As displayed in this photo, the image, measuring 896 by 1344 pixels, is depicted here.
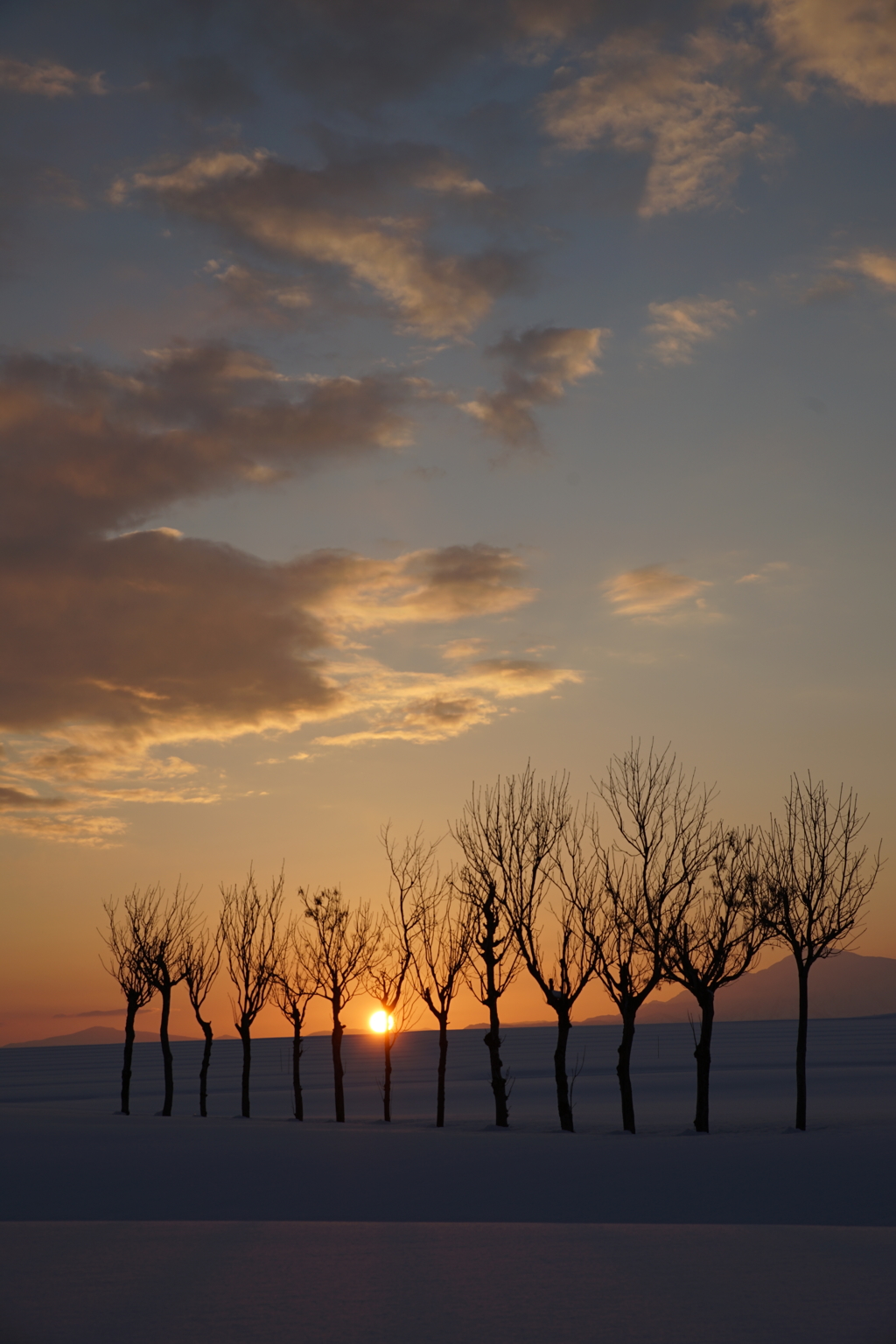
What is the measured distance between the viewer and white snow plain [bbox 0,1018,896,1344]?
7.65 metres

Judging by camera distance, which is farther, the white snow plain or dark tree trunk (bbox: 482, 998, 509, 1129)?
dark tree trunk (bbox: 482, 998, 509, 1129)

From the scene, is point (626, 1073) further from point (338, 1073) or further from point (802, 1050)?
point (338, 1073)

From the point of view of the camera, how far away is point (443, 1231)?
466 inches

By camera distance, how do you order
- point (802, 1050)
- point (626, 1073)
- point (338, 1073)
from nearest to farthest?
1. point (802, 1050)
2. point (626, 1073)
3. point (338, 1073)

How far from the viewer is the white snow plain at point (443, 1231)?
7648 millimetres

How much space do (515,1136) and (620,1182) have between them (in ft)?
17.6

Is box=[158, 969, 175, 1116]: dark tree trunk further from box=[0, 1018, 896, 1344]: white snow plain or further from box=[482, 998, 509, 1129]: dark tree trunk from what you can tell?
box=[482, 998, 509, 1129]: dark tree trunk

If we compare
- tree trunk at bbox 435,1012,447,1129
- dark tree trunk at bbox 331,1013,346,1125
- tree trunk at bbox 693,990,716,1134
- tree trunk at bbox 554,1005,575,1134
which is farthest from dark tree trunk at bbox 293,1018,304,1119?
tree trunk at bbox 693,990,716,1134

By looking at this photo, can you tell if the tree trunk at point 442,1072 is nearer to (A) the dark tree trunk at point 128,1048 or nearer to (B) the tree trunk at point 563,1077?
(B) the tree trunk at point 563,1077

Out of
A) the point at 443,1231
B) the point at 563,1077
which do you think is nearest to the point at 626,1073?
the point at 563,1077

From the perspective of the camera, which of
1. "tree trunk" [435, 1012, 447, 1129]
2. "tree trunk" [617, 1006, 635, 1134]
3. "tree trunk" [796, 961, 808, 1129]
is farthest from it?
"tree trunk" [435, 1012, 447, 1129]

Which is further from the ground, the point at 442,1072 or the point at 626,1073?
the point at 626,1073

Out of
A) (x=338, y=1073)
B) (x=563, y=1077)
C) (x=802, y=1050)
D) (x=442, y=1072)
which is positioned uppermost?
(x=802, y=1050)

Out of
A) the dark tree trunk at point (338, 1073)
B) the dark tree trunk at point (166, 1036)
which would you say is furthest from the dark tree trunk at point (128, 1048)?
the dark tree trunk at point (338, 1073)
